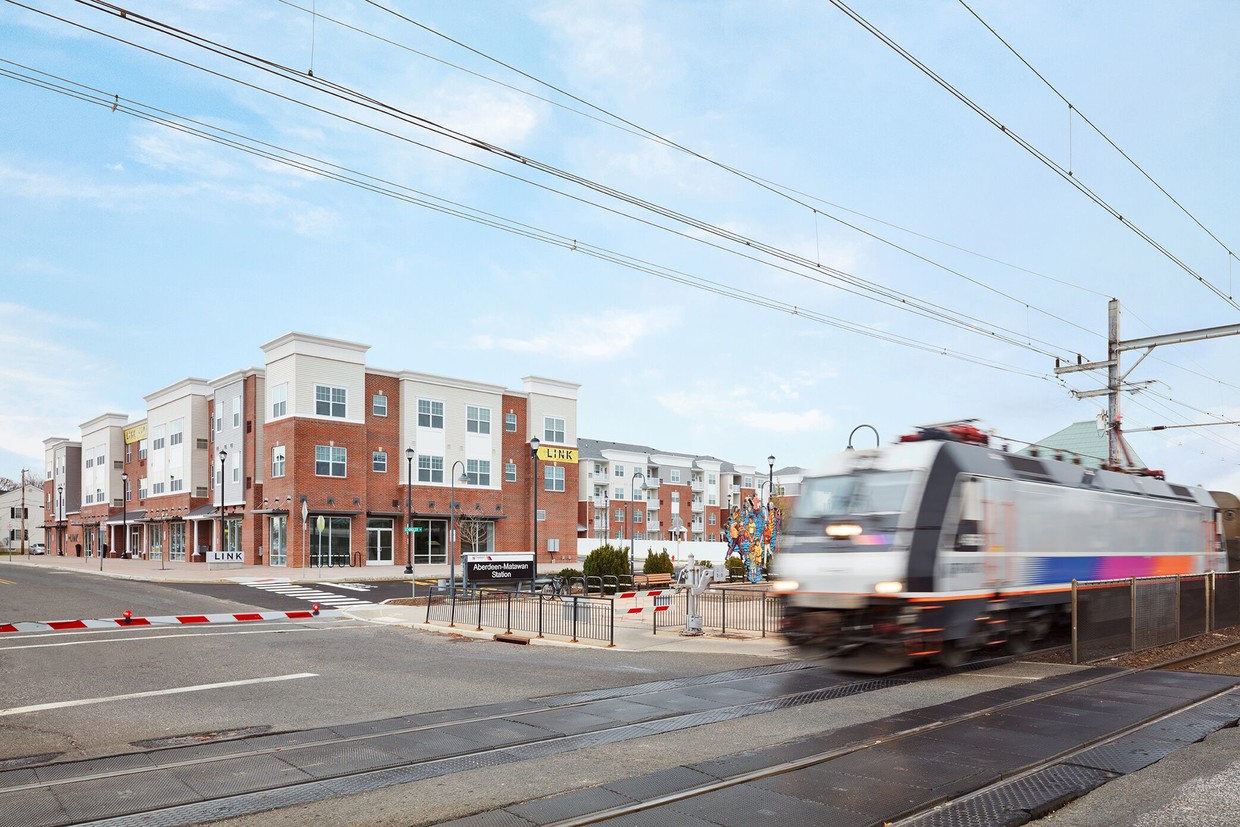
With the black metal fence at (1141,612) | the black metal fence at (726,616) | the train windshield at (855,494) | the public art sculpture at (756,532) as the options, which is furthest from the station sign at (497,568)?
the black metal fence at (1141,612)

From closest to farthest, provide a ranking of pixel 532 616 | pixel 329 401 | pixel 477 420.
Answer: pixel 532 616, pixel 329 401, pixel 477 420

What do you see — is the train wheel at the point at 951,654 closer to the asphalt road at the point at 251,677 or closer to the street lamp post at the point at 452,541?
the asphalt road at the point at 251,677

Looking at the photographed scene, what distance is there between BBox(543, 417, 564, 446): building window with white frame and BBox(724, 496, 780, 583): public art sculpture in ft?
94.3

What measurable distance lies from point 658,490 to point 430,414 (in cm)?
4912

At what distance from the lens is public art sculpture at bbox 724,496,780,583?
3944 centimetres

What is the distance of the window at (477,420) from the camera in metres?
63.1

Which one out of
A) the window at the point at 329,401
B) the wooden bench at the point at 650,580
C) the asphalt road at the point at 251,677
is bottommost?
the wooden bench at the point at 650,580

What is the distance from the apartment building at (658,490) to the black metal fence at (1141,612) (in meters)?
72.1

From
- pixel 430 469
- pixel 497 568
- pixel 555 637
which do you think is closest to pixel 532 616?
pixel 555 637

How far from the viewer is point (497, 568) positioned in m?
32.7

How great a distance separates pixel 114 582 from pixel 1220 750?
42903 millimetres

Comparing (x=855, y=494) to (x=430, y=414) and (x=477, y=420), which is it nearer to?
(x=430, y=414)

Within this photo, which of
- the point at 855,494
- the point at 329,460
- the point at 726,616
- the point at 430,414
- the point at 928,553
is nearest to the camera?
the point at 928,553

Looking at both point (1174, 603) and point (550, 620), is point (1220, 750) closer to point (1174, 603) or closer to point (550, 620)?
point (1174, 603)
